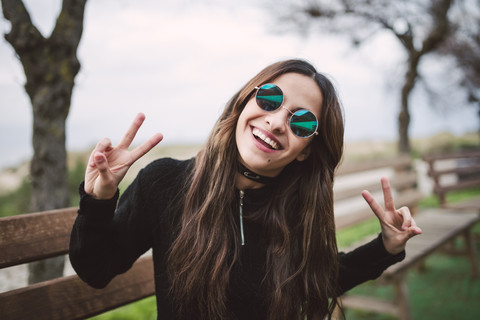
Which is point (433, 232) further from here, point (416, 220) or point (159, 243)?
point (159, 243)

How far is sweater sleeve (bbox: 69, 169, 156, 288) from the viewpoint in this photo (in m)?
1.32

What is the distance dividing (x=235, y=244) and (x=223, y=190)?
0.81ft

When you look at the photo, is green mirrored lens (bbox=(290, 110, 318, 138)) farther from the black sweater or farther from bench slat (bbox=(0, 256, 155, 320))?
bench slat (bbox=(0, 256, 155, 320))

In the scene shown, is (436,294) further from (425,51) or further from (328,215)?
(425,51)

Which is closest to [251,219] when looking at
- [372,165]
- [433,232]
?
[433,232]

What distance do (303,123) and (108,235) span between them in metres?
0.92

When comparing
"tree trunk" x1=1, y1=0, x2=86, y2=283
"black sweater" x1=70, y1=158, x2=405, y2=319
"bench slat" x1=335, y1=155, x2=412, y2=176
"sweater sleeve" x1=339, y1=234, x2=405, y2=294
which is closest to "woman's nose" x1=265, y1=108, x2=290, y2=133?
"black sweater" x1=70, y1=158, x2=405, y2=319

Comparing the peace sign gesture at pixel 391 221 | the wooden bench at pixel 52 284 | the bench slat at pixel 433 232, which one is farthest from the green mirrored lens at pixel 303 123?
the bench slat at pixel 433 232

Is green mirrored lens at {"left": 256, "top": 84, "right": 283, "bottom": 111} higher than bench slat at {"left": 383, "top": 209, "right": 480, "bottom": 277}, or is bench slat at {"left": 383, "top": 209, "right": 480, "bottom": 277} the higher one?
green mirrored lens at {"left": 256, "top": 84, "right": 283, "bottom": 111}

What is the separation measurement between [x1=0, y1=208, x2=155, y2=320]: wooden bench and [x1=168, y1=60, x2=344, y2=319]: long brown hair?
37 cm

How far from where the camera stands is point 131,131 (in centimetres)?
136

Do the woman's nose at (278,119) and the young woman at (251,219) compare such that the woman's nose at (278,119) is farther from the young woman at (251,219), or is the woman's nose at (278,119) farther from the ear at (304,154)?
the ear at (304,154)

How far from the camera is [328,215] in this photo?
1.75 meters

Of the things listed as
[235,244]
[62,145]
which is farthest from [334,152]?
[62,145]
